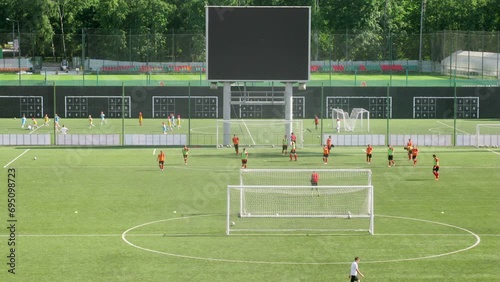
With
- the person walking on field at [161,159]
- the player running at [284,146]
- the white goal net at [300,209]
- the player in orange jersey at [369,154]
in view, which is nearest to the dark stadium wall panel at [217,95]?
the player running at [284,146]

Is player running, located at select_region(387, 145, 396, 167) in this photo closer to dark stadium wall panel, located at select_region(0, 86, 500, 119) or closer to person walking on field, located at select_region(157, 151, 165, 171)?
person walking on field, located at select_region(157, 151, 165, 171)

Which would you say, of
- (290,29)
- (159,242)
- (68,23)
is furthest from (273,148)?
(68,23)

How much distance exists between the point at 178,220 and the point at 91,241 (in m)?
5.71

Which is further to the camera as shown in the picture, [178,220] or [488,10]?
[488,10]

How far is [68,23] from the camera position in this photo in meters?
136

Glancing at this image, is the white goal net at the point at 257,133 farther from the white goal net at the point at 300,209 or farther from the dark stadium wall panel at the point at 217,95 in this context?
the white goal net at the point at 300,209

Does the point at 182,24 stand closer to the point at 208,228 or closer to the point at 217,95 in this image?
the point at 217,95

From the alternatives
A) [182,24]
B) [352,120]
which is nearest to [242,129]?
[352,120]

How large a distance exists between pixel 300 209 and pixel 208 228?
198 inches

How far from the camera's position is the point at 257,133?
8294cm

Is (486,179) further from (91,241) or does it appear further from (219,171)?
(91,241)

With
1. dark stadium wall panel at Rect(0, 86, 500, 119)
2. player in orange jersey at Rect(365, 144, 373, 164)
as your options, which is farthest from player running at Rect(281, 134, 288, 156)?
dark stadium wall panel at Rect(0, 86, 500, 119)

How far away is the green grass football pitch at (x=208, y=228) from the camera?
34469mm

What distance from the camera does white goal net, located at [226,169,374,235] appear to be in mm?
41688
